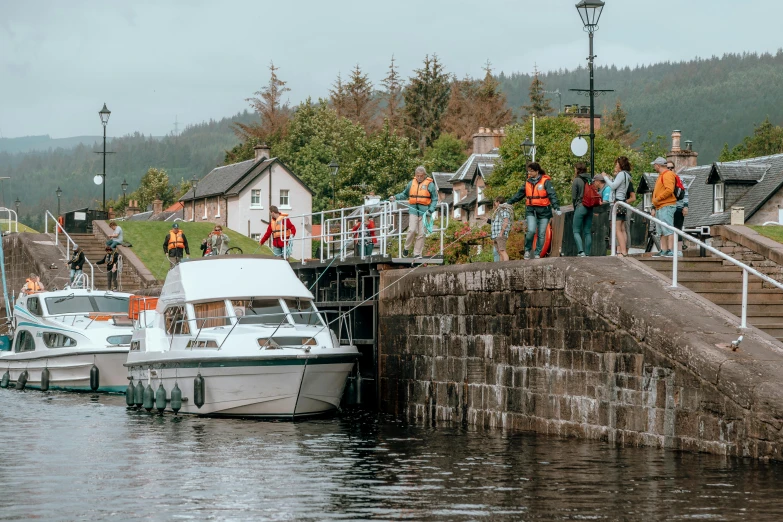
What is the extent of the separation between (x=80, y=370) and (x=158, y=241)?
22.5m

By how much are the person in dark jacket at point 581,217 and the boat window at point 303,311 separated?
5194 mm

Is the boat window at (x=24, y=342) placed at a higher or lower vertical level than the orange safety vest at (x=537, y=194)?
lower

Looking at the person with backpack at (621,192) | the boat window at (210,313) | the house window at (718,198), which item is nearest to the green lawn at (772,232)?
the person with backpack at (621,192)

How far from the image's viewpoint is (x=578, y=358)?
16.5 meters

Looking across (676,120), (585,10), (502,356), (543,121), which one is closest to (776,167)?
(543,121)

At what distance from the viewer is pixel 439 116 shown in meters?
108

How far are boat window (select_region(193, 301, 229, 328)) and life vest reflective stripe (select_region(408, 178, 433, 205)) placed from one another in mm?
4239

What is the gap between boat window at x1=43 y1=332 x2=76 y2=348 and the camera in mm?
28578

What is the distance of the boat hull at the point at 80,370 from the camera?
27.5m

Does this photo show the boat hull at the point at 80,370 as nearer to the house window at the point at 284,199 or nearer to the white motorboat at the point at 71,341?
the white motorboat at the point at 71,341

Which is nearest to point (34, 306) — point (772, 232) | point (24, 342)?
point (24, 342)

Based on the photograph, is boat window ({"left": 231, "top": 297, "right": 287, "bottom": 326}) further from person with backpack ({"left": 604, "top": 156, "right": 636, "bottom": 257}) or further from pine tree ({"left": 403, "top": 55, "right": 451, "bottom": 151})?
pine tree ({"left": 403, "top": 55, "right": 451, "bottom": 151})

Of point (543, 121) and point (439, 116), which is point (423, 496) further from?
point (439, 116)

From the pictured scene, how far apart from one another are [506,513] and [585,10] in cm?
1294
